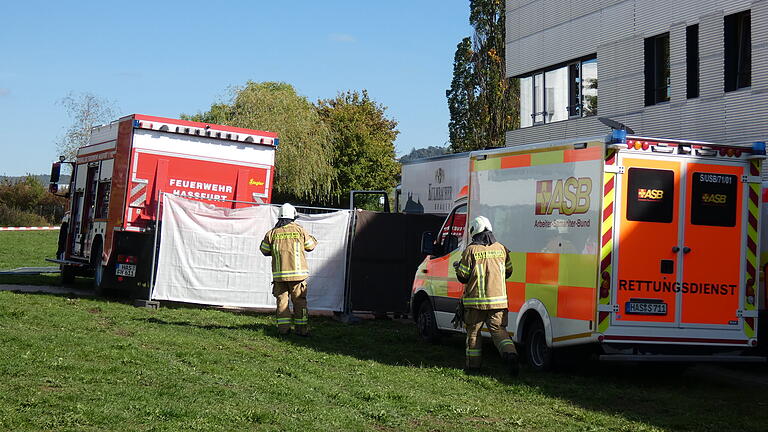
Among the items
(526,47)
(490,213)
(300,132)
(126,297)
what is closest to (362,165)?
(300,132)

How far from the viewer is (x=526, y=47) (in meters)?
26.4

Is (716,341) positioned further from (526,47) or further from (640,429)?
(526,47)

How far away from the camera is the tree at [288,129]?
52125 millimetres

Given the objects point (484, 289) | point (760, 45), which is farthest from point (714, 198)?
point (760, 45)

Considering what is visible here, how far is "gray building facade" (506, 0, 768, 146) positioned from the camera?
18.3 meters

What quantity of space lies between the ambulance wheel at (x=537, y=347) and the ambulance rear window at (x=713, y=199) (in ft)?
7.33

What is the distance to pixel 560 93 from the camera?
25.0m

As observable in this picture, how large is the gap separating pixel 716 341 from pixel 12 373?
7545 millimetres

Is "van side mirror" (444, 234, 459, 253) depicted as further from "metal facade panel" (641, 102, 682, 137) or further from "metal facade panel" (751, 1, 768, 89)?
"metal facade panel" (641, 102, 682, 137)

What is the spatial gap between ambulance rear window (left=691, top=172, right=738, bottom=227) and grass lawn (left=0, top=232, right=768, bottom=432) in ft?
6.42

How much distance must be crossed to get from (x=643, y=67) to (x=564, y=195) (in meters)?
10.6

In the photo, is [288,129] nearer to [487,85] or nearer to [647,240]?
[487,85]

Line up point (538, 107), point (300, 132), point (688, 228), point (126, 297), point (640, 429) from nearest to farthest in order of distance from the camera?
1. point (640, 429)
2. point (688, 228)
3. point (126, 297)
4. point (538, 107)
5. point (300, 132)

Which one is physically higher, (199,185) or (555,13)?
(555,13)
